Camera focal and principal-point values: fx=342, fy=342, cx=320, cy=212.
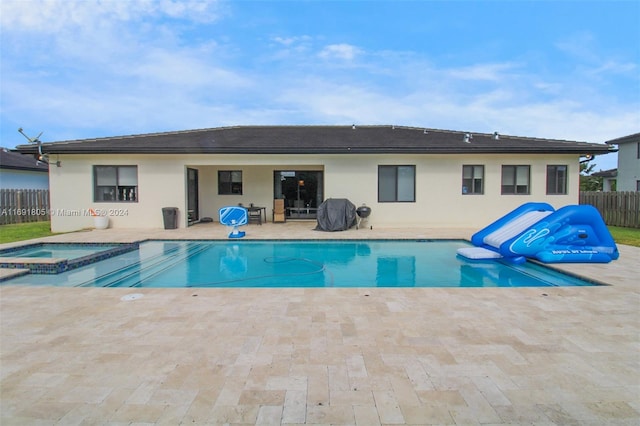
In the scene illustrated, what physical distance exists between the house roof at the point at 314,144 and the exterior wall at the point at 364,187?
0.42 meters

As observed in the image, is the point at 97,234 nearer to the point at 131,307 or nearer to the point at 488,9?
the point at 131,307

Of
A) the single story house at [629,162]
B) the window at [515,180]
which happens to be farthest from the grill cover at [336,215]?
the single story house at [629,162]

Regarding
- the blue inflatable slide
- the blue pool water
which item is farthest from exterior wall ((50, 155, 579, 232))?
the blue inflatable slide

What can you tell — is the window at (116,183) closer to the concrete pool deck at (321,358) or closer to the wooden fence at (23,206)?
the wooden fence at (23,206)

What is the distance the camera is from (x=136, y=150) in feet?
39.3

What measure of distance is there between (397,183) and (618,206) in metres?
9.85

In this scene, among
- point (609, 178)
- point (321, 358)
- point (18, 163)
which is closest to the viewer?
point (321, 358)

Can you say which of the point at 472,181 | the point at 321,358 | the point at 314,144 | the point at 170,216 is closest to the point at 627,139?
the point at 472,181

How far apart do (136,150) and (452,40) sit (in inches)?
553

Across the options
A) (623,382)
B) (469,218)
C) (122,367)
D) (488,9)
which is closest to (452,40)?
(488,9)

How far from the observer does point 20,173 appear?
753 inches

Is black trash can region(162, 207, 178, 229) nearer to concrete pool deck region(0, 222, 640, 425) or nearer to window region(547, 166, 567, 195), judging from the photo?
concrete pool deck region(0, 222, 640, 425)

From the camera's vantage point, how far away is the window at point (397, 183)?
13117 millimetres

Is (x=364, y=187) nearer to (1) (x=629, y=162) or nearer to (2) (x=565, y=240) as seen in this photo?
(2) (x=565, y=240)
